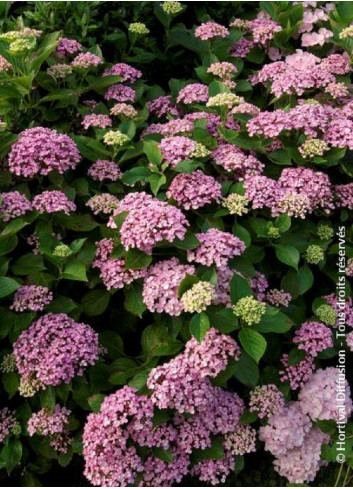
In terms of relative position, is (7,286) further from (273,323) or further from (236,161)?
(236,161)

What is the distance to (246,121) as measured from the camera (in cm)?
311

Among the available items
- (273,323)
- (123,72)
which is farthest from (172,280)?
(123,72)

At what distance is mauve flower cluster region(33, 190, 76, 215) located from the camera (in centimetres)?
264

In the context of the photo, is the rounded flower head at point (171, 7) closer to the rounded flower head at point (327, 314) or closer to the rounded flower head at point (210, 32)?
the rounded flower head at point (210, 32)

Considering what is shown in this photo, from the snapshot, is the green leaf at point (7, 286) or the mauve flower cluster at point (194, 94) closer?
the green leaf at point (7, 286)

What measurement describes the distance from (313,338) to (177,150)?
3.33 feet

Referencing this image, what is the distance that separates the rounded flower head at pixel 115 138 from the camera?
2.89 m

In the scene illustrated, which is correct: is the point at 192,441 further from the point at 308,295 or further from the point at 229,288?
the point at 308,295

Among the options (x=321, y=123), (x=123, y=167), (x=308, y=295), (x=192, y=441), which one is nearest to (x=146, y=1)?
(x=123, y=167)

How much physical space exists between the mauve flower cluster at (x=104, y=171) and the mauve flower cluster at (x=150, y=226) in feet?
1.69

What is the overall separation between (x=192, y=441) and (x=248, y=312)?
57 centimetres

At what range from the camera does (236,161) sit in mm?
2871

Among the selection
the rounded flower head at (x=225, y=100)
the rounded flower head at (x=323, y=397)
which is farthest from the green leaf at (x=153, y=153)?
the rounded flower head at (x=323, y=397)

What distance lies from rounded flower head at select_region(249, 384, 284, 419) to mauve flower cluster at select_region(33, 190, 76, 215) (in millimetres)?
1112
